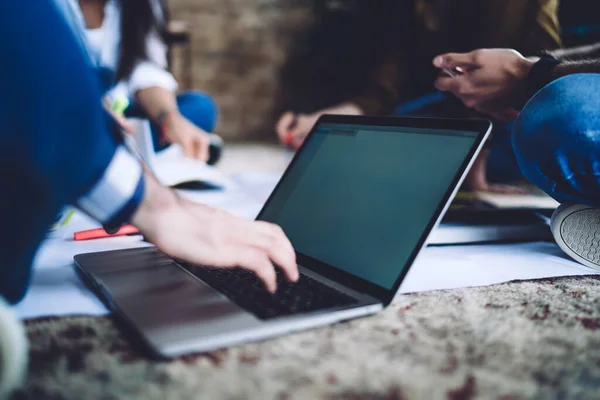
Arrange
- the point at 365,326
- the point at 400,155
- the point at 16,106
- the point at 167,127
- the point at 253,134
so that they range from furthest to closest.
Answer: the point at 253,134 → the point at 167,127 → the point at 400,155 → the point at 365,326 → the point at 16,106

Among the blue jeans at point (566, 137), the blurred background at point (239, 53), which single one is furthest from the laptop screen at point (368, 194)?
the blurred background at point (239, 53)

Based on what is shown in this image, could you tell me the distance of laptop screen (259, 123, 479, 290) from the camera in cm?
52

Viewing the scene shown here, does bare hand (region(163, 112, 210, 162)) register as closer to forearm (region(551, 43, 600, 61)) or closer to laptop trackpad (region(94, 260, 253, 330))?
laptop trackpad (region(94, 260, 253, 330))

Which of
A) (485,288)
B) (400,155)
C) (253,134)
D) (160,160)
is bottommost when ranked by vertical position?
(253,134)

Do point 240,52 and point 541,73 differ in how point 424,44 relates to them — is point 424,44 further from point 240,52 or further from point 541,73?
point 240,52

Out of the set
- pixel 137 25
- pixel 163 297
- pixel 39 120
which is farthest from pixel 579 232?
pixel 137 25

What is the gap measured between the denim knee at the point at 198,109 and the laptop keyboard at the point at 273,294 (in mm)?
1212

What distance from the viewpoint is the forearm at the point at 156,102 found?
131cm

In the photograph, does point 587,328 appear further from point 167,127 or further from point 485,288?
point 167,127

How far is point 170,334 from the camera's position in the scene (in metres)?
0.41

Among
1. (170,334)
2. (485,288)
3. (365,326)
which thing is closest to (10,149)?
(170,334)

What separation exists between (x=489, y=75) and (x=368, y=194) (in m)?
0.34

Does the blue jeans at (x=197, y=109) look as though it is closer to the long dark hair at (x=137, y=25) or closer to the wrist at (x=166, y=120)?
the wrist at (x=166, y=120)

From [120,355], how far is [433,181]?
0.35 m
